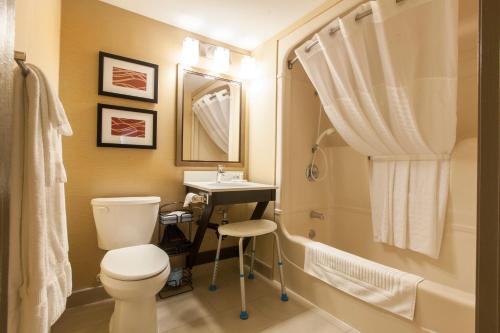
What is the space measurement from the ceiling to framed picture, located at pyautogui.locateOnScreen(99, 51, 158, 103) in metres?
0.43

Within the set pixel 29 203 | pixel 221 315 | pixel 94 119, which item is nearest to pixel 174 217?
pixel 221 315

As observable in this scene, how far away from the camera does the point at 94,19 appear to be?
6.03ft

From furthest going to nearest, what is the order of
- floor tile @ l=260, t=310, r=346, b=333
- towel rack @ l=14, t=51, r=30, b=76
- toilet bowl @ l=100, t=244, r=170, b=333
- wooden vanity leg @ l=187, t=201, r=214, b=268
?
wooden vanity leg @ l=187, t=201, r=214, b=268 → floor tile @ l=260, t=310, r=346, b=333 → toilet bowl @ l=100, t=244, r=170, b=333 → towel rack @ l=14, t=51, r=30, b=76

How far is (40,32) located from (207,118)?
1.34m

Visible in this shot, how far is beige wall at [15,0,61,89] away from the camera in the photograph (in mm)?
908

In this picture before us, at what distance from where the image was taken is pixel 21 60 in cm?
81

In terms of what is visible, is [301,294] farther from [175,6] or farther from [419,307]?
[175,6]

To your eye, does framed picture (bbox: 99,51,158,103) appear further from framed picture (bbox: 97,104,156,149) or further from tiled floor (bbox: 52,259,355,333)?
tiled floor (bbox: 52,259,355,333)

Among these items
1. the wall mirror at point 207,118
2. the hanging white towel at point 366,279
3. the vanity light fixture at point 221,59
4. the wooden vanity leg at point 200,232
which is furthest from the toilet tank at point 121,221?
the vanity light fixture at point 221,59

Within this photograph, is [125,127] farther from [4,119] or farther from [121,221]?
[4,119]

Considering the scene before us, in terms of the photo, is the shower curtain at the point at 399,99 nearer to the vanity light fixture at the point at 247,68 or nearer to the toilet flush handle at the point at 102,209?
the vanity light fixture at the point at 247,68

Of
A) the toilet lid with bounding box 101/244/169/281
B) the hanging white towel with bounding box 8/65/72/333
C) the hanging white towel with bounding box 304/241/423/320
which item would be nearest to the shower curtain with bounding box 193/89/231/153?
the toilet lid with bounding box 101/244/169/281

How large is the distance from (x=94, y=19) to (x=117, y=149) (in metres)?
1.00

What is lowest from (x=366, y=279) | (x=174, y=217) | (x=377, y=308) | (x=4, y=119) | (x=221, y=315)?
(x=221, y=315)
